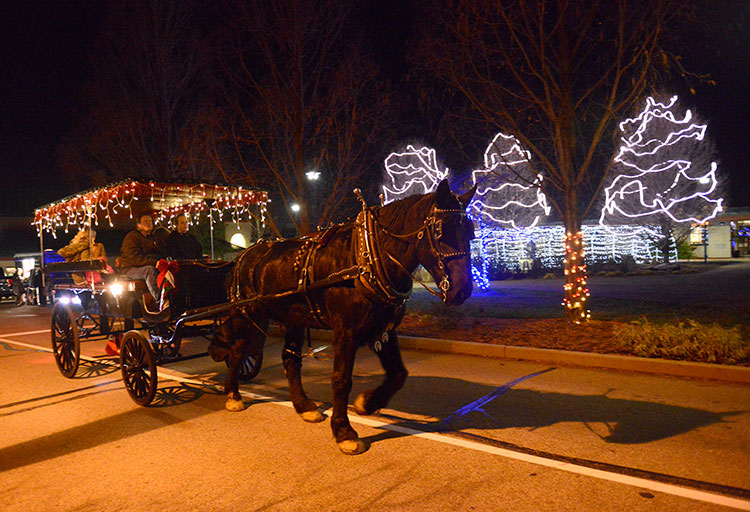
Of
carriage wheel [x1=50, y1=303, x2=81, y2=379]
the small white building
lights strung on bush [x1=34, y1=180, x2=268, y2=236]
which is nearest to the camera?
carriage wheel [x1=50, y1=303, x2=81, y2=379]

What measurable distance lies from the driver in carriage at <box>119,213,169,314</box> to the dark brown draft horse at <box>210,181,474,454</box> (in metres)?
2.03

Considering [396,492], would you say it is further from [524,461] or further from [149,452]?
[149,452]

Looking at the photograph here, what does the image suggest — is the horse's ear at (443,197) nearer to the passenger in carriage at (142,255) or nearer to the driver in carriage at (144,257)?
the driver in carriage at (144,257)

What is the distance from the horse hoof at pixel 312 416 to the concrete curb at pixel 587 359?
397 cm

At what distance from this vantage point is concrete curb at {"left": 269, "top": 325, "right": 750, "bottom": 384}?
647 centimetres

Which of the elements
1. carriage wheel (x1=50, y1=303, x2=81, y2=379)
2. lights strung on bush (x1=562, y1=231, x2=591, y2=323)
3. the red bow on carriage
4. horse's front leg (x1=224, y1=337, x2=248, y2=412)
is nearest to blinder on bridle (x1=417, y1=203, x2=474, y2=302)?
horse's front leg (x1=224, y1=337, x2=248, y2=412)

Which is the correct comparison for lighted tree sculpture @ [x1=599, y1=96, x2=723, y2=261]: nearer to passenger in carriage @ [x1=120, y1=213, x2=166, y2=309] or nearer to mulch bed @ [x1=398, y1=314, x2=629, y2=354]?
mulch bed @ [x1=398, y1=314, x2=629, y2=354]

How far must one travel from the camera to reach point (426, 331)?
10.1m

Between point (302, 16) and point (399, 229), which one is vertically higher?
point (302, 16)

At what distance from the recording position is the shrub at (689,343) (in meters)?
6.74

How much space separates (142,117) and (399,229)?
1936 centimetres

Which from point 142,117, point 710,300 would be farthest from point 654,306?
point 142,117

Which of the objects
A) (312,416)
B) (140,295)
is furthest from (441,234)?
(140,295)

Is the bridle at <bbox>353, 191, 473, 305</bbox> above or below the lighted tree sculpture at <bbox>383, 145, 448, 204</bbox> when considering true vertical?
below
